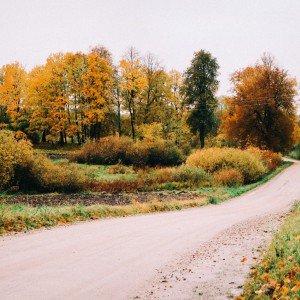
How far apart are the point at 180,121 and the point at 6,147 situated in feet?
141

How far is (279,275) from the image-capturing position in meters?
8.48

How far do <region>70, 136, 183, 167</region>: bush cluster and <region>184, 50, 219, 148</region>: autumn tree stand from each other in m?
14.8

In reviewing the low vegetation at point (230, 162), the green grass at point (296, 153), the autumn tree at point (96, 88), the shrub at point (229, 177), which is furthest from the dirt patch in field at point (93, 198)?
the green grass at point (296, 153)

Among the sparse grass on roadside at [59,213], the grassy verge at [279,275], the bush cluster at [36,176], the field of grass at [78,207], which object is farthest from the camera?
the bush cluster at [36,176]

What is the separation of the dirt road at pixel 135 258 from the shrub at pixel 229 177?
15107mm

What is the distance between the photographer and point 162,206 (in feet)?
76.3

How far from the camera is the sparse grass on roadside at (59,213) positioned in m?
15.8

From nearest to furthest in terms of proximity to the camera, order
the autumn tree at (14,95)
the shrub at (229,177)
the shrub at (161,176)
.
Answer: the shrub at (161,176)
the shrub at (229,177)
the autumn tree at (14,95)

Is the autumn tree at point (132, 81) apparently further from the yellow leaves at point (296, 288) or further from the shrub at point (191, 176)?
the yellow leaves at point (296, 288)

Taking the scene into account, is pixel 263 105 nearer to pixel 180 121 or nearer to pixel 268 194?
pixel 180 121

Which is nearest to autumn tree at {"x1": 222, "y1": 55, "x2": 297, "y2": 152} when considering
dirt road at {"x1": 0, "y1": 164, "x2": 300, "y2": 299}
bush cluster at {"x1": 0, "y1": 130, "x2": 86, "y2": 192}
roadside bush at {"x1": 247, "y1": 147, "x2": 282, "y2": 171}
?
roadside bush at {"x1": 247, "y1": 147, "x2": 282, "y2": 171}

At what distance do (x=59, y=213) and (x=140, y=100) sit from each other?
46.2m

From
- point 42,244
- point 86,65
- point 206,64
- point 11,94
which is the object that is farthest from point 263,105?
point 42,244

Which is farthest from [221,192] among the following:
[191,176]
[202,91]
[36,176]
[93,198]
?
[202,91]
